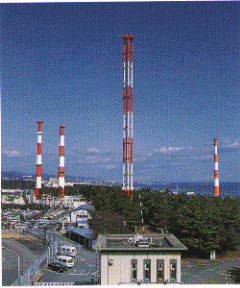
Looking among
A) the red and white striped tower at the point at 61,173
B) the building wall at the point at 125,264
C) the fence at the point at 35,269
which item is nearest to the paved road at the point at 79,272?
the fence at the point at 35,269

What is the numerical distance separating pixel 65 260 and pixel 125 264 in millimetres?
1762

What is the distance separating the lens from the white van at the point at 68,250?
5058 mm

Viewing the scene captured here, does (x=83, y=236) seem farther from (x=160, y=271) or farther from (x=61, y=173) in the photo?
(x=160, y=271)

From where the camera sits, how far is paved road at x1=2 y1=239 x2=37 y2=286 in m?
4.30

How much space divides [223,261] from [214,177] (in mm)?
1854

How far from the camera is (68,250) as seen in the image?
17.1 feet

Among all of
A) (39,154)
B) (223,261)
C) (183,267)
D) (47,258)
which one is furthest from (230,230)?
(39,154)

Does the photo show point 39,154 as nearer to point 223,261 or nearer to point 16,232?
point 16,232

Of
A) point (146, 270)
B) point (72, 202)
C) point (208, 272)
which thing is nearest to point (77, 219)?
point (72, 202)

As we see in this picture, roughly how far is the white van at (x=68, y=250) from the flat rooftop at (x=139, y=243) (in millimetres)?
1443

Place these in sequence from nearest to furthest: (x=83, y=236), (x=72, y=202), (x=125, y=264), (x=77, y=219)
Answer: (x=125, y=264), (x=83, y=236), (x=77, y=219), (x=72, y=202)

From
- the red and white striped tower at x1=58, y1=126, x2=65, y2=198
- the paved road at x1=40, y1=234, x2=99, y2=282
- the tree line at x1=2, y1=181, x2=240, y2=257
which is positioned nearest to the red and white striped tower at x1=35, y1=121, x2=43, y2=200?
the tree line at x1=2, y1=181, x2=240, y2=257

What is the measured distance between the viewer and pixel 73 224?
250 inches

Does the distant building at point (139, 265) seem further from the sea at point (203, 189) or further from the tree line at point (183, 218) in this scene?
the sea at point (203, 189)
